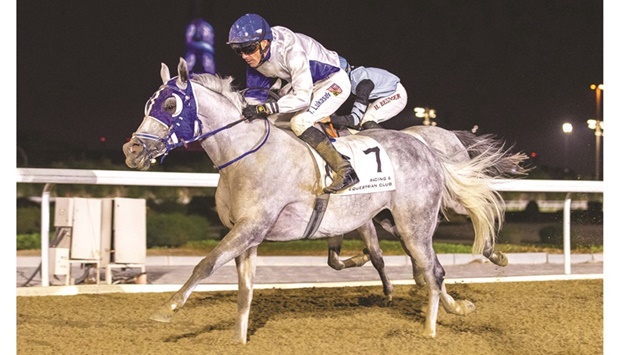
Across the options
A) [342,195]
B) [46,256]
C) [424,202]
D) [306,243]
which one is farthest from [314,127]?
[306,243]

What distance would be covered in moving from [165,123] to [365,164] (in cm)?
148

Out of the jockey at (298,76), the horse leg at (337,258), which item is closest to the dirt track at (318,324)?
the horse leg at (337,258)

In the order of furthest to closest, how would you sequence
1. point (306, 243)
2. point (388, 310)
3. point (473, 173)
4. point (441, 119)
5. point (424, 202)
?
point (441, 119) < point (306, 243) < point (388, 310) < point (473, 173) < point (424, 202)

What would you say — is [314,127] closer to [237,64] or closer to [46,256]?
A: [46,256]

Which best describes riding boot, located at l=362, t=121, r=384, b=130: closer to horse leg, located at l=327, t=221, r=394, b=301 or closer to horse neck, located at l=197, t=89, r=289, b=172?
horse leg, located at l=327, t=221, r=394, b=301

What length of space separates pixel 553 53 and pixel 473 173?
53.6ft

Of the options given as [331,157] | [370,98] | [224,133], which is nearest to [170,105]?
[224,133]

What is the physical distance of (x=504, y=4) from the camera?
21922 millimetres

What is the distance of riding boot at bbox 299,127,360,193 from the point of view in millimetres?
5316

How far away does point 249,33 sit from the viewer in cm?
513

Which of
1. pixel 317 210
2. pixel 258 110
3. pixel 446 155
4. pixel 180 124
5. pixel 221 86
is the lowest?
pixel 317 210

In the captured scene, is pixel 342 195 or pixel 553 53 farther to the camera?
pixel 553 53

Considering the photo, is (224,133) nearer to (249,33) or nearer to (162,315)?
(249,33)

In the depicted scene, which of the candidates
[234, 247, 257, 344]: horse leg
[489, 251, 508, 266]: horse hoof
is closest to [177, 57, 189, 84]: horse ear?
[234, 247, 257, 344]: horse leg
